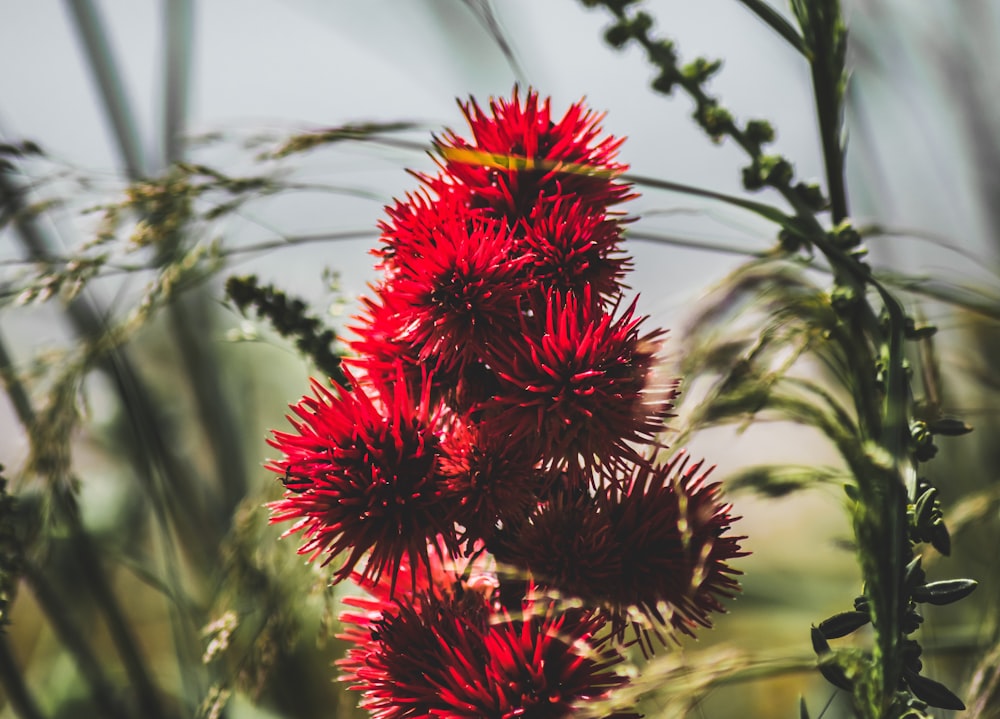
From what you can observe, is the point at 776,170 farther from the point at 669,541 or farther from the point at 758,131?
the point at 669,541

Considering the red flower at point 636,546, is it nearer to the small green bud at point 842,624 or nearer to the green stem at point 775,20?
the small green bud at point 842,624

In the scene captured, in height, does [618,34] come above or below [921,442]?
above

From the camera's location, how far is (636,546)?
29 cm

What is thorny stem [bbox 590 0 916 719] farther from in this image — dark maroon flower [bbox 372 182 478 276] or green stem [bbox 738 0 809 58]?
dark maroon flower [bbox 372 182 478 276]

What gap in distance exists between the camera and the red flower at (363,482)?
0.28 m

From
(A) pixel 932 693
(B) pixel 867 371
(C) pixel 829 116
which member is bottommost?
(A) pixel 932 693

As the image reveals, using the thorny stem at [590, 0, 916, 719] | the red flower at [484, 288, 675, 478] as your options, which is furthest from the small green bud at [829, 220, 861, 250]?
the red flower at [484, 288, 675, 478]

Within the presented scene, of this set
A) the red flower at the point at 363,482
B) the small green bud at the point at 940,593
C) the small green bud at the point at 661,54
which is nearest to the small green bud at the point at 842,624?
the small green bud at the point at 940,593

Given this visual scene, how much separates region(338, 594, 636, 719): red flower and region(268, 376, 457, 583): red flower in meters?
0.03

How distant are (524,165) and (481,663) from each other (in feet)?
0.57

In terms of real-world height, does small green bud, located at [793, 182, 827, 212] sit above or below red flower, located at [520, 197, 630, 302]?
above

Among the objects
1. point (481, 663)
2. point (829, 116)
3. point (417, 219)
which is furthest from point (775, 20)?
point (481, 663)

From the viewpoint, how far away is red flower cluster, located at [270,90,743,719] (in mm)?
275

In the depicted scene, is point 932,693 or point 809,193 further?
point 809,193
